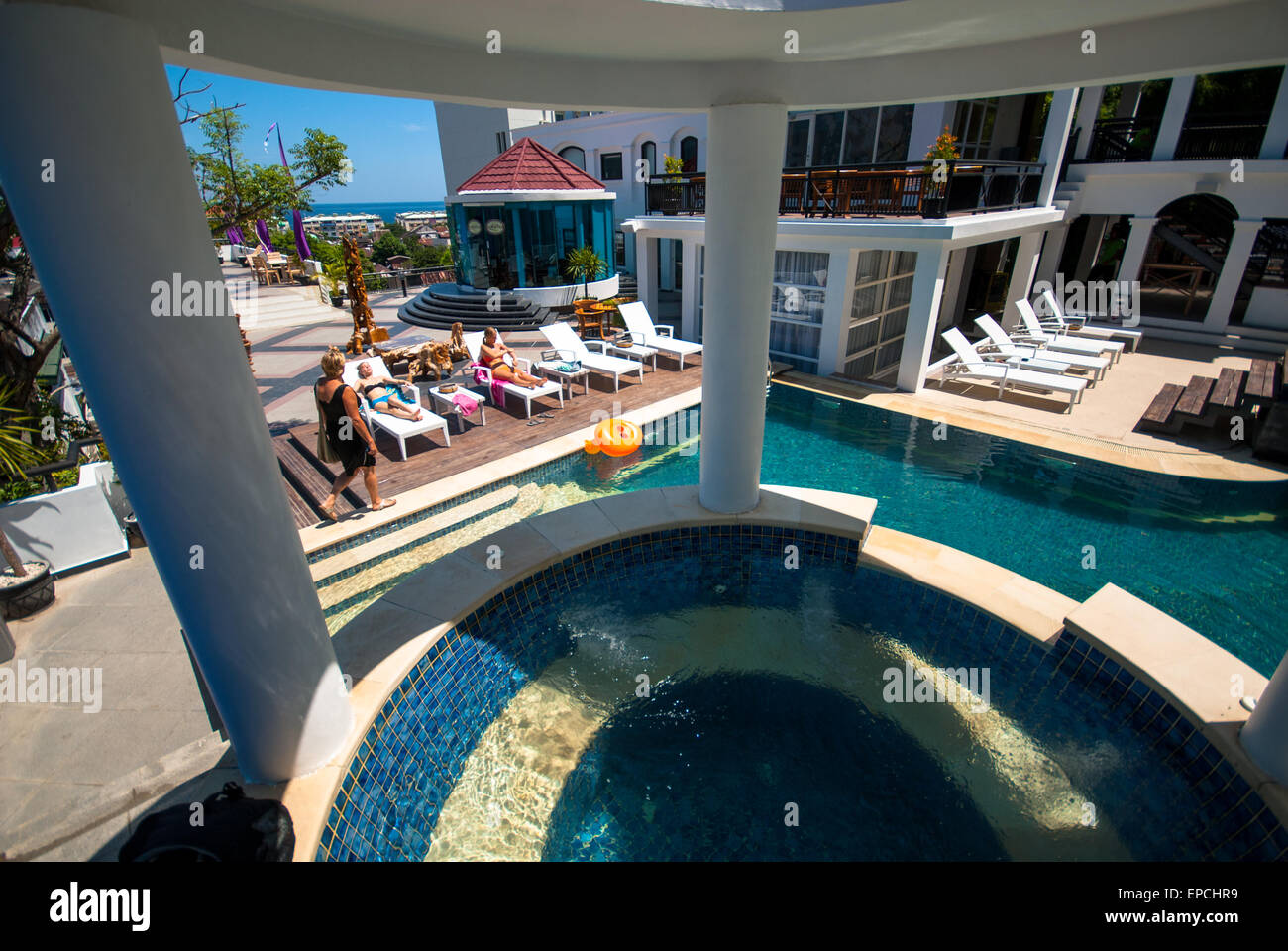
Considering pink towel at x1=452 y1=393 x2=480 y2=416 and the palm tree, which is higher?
the palm tree

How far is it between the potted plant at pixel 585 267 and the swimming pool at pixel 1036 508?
10275mm

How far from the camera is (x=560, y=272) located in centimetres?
1834

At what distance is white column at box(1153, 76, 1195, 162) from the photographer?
14016mm

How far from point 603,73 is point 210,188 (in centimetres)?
1075

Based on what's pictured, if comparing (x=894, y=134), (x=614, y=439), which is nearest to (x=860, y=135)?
(x=894, y=134)

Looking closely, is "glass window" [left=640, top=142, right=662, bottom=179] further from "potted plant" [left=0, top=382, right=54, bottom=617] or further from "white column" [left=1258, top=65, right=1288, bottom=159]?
"potted plant" [left=0, top=382, right=54, bottom=617]

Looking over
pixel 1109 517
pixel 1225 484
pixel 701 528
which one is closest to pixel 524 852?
pixel 701 528

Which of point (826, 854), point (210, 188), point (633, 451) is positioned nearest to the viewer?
point (826, 854)

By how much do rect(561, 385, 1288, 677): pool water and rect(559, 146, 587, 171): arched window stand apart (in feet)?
66.5

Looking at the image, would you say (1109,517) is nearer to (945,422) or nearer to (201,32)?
(945,422)

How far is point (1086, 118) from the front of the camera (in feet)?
50.0

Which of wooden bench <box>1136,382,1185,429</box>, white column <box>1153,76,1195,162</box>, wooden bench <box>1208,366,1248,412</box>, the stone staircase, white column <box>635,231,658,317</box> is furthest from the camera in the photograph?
the stone staircase

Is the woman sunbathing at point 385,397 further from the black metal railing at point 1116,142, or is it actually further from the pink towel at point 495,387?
the black metal railing at point 1116,142

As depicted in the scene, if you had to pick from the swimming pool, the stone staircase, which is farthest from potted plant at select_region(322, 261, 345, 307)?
the swimming pool
